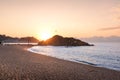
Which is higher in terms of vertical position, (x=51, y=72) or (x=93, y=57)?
(x=51, y=72)

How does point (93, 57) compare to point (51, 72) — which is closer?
point (51, 72)

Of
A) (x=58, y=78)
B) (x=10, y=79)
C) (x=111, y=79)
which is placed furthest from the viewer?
(x=111, y=79)

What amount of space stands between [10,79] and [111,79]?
8.51 m

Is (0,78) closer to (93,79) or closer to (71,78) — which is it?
(71,78)

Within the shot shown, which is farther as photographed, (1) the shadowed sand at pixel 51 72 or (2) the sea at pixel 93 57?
(2) the sea at pixel 93 57

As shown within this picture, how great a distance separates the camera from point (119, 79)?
56.6 feet

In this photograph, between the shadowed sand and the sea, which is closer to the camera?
the shadowed sand

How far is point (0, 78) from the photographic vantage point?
47.6 ft

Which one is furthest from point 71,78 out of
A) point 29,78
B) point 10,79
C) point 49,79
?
point 10,79

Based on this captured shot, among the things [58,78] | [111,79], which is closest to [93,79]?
[111,79]

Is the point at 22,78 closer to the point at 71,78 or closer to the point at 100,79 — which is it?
the point at 71,78

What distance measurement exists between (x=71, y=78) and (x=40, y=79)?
2.69 metres

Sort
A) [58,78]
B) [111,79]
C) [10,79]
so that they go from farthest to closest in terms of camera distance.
→ [111,79] < [58,78] < [10,79]

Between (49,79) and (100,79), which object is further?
(100,79)
